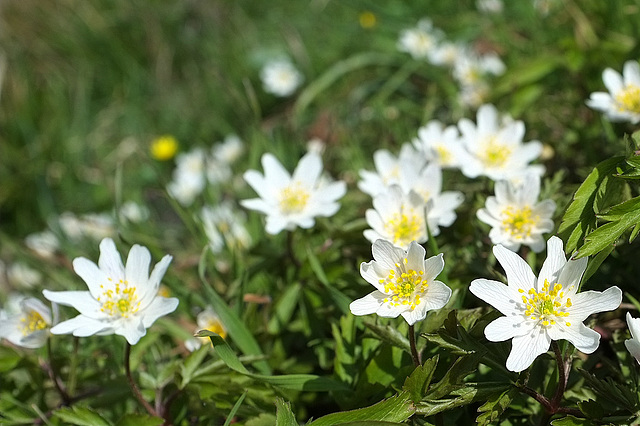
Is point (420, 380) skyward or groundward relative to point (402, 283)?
groundward

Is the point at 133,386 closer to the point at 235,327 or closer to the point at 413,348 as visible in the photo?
the point at 235,327

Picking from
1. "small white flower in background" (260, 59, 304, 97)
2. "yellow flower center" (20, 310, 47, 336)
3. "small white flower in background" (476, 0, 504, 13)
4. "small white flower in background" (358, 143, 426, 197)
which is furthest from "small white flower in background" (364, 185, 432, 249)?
"small white flower in background" (260, 59, 304, 97)

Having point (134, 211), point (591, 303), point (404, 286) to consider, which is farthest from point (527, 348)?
point (134, 211)

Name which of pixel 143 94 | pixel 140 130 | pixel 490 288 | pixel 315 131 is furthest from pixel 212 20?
pixel 490 288

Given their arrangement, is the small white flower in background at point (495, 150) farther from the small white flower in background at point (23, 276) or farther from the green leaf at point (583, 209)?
the small white flower in background at point (23, 276)

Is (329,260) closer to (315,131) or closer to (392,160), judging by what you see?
(392,160)
